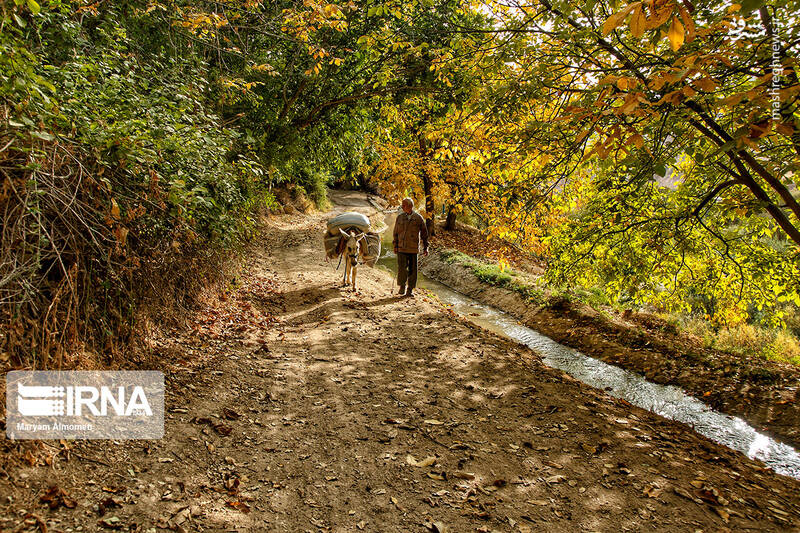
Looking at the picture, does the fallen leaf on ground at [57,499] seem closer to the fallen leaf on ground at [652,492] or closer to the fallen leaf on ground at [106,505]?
the fallen leaf on ground at [106,505]

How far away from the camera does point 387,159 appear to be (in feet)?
54.6

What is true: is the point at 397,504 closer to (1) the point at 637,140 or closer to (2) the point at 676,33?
(1) the point at 637,140

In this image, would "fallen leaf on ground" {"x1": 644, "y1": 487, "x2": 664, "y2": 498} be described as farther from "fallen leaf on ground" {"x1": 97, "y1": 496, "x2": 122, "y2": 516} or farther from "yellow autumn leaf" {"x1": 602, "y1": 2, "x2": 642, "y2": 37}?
"fallen leaf on ground" {"x1": 97, "y1": 496, "x2": 122, "y2": 516}

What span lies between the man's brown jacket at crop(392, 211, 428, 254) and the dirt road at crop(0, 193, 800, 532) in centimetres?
338

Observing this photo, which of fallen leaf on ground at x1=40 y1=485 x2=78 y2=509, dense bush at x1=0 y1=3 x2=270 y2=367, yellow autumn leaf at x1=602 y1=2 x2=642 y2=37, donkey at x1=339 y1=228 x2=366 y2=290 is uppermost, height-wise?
yellow autumn leaf at x1=602 y1=2 x2=642 y2=37

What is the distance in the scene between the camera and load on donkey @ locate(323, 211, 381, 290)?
397 inches

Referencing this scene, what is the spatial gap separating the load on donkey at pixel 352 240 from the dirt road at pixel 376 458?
321 centimetres

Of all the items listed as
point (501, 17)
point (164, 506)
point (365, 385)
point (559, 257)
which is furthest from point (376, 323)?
point (501, 17)

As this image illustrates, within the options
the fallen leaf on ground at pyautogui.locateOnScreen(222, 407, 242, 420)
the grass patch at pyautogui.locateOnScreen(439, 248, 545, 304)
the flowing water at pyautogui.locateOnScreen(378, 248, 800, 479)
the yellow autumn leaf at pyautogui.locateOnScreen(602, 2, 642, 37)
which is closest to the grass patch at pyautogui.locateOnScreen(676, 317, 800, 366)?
the flowing water at pyautogui.locateOnScreen(378, 248, 800, 479)

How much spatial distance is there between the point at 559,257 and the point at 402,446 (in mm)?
6966

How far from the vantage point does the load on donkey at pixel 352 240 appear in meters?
10.1

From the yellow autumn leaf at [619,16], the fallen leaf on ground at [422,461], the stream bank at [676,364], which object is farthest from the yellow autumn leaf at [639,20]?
the stream bank at [676,364]

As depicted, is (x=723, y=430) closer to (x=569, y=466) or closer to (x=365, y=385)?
(x=569, y=466)

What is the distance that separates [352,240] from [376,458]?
21.1 feet
